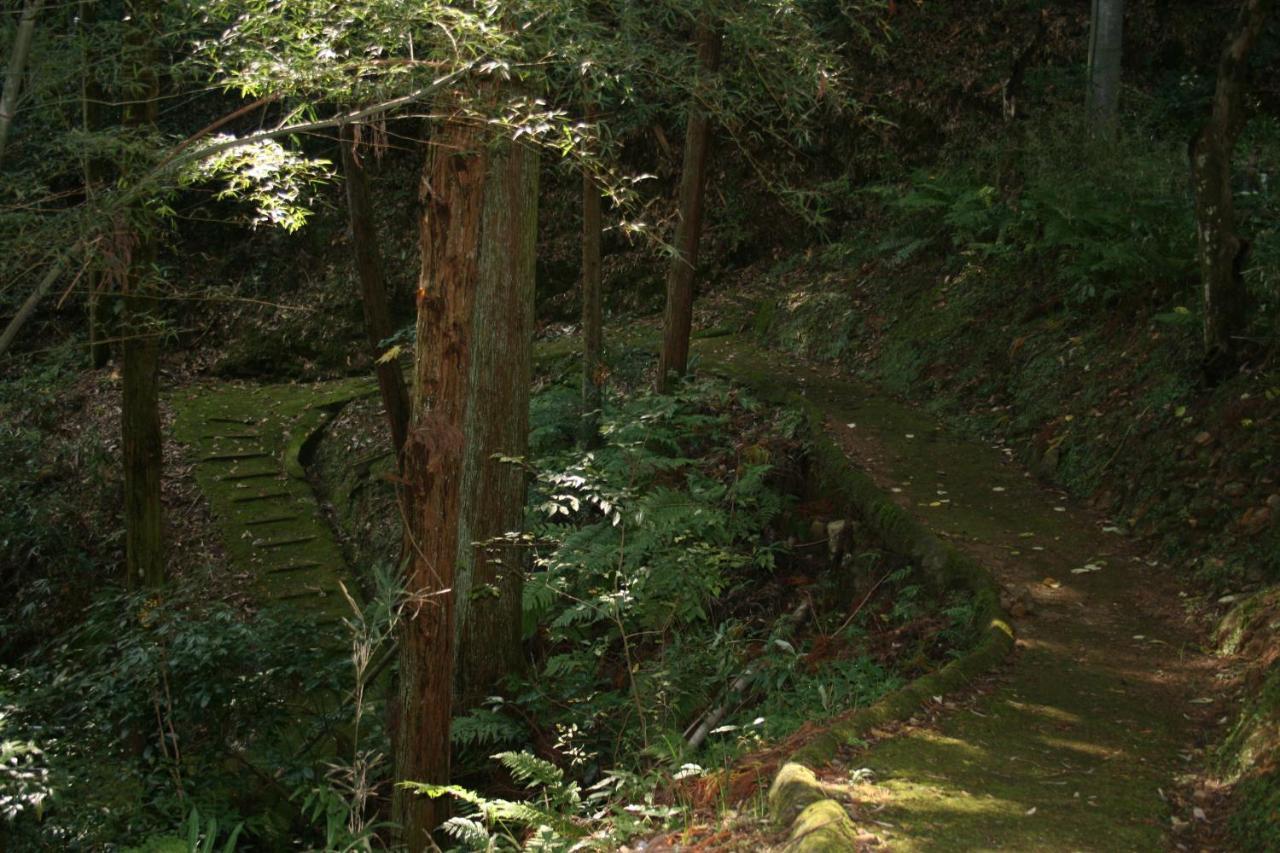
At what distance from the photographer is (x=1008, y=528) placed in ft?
25.6

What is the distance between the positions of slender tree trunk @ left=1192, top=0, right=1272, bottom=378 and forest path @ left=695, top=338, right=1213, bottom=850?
1747 millimetres

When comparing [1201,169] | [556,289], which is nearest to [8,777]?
[1201,169]

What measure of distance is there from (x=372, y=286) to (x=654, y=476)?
3.39 meters

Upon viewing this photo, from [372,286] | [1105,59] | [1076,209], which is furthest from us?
[1105,59]

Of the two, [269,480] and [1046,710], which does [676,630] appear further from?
[269,480]

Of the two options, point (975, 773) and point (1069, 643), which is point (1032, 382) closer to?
point (1069, 643)

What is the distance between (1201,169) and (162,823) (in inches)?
334

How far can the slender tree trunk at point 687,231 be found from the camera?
952cm

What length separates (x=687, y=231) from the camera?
34.8 feet

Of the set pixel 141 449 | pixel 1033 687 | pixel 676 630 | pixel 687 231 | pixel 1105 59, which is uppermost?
pixel 1105 59

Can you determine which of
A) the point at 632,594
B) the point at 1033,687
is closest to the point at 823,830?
the point at 1033,687

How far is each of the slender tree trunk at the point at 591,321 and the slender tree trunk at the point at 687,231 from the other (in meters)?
0.74

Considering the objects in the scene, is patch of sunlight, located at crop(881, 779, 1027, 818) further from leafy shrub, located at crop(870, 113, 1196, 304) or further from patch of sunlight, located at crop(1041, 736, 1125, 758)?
leafy shrub, located at crop(870, 113, 1196, 304)

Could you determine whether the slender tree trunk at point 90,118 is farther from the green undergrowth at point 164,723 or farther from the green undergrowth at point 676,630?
the green undergrowth at point 676,630
